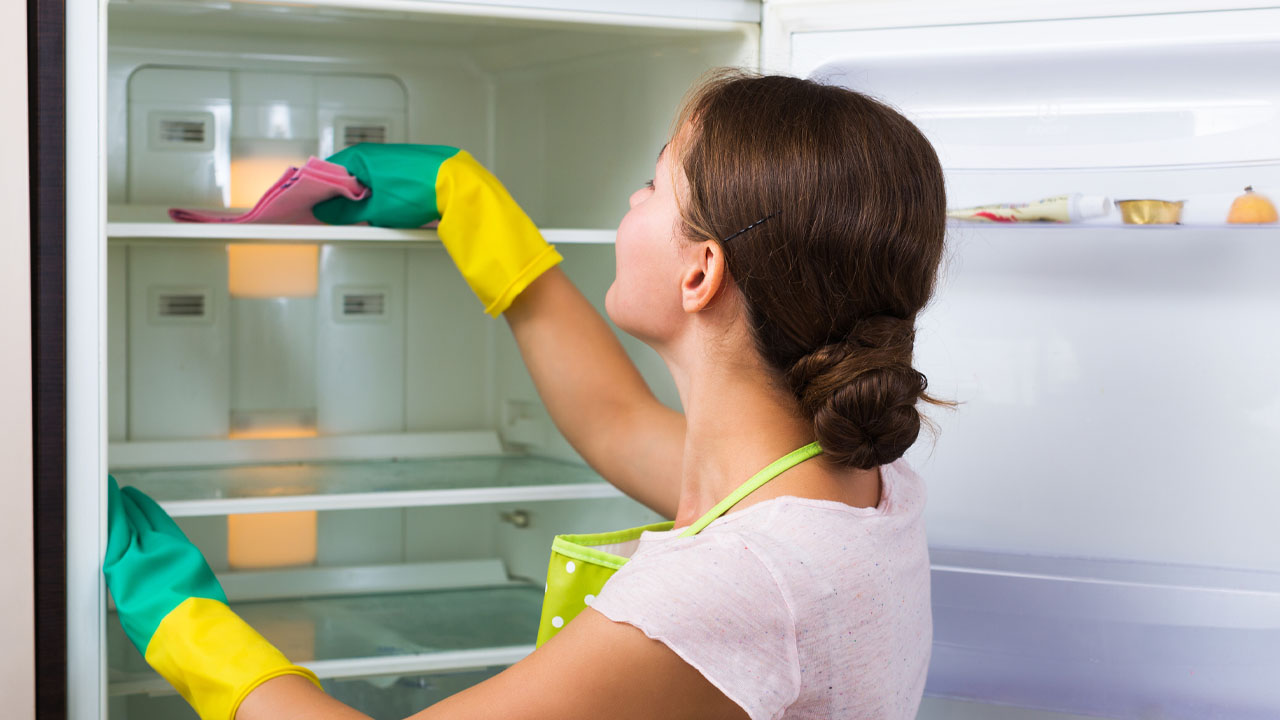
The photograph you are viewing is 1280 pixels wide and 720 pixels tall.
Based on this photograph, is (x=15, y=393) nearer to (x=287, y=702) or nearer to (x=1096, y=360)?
(x=287, y=702)

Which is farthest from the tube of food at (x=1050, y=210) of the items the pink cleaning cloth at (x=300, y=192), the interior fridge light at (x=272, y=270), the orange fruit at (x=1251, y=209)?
the interior fridge light at (x=272, y=270)

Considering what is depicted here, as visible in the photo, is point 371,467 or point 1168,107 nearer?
point 1168,107

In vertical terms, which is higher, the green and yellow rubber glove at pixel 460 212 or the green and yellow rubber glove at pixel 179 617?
the green and yellow rubber glove at pixel 460 212

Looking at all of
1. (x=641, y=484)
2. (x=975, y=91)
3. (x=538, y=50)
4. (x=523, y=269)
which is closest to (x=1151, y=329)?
(x=975, y=91)

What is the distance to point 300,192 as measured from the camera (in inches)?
47.8

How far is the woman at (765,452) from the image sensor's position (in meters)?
0.72

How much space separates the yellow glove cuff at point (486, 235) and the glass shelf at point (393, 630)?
1.47ft

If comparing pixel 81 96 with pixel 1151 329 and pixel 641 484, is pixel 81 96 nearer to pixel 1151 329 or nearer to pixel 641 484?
pixel 641 484

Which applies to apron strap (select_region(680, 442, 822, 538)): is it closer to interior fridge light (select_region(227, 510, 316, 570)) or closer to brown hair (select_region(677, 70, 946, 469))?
brown hair (select_region(677, 70, 946, 469))

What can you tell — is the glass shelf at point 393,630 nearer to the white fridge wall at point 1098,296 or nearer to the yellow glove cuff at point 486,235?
the yellow glove cuff at point 486,235

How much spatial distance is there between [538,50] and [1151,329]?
3.13ft

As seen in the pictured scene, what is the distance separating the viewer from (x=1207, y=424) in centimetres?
117

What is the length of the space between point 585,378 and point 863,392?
0.52 meters

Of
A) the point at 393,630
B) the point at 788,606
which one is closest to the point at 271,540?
the point at 393,630
